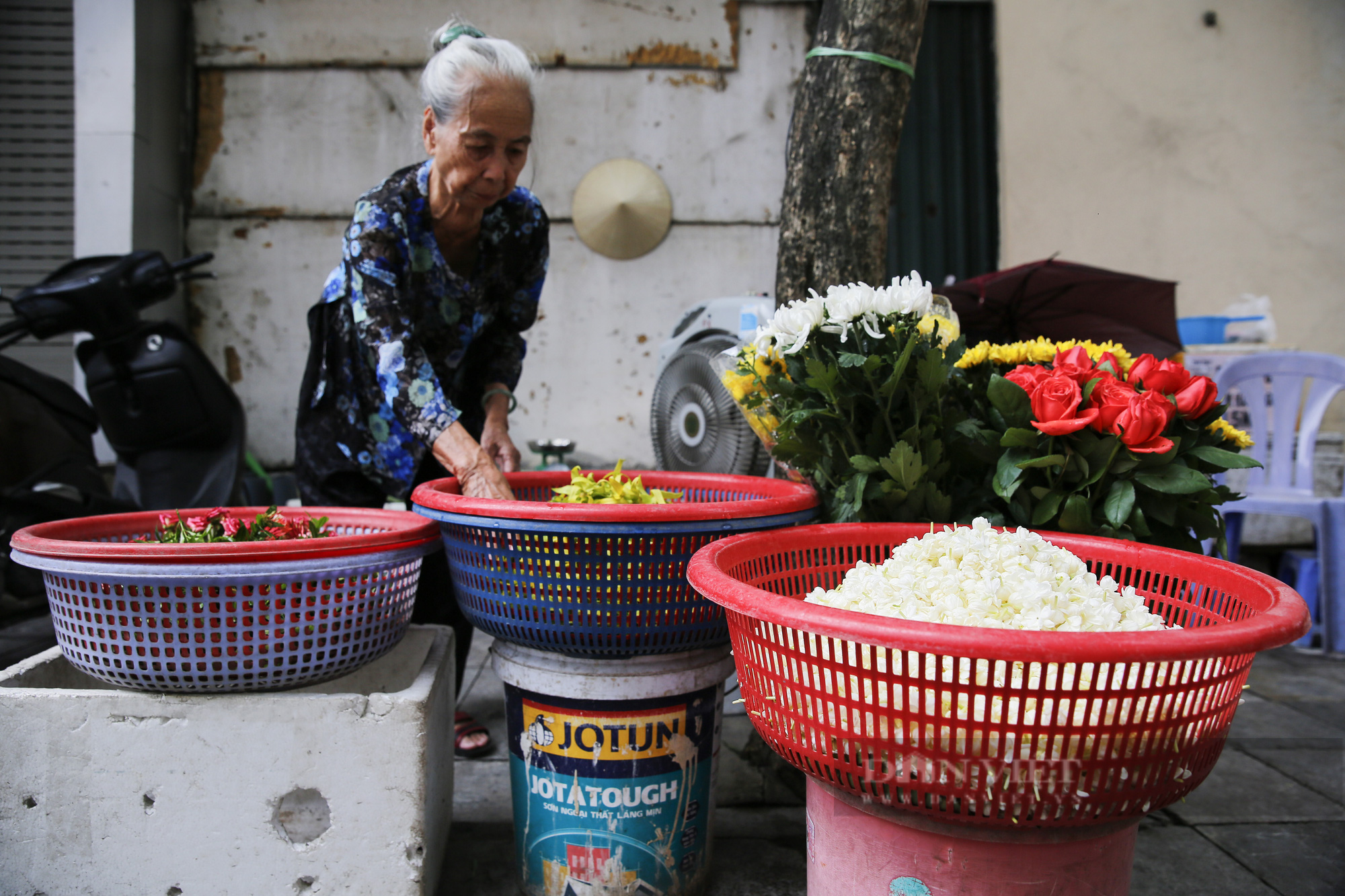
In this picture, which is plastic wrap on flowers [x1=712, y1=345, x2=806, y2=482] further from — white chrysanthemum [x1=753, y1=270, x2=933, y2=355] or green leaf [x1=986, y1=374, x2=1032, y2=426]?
green leaf [x1=986, y1=374, x2=1032, y2=426]

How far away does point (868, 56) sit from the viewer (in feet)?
6.88

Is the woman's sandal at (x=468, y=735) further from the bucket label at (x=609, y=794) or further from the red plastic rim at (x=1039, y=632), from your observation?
the red plastic rim at (x=1039, y=632)

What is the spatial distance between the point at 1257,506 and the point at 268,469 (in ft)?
18.0

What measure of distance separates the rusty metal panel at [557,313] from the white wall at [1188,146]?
1.88m

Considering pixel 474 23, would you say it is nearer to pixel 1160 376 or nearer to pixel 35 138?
pixel 35 138

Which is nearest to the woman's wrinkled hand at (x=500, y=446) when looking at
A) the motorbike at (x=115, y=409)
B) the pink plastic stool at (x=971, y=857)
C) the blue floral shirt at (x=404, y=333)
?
the blue floral shirt at (x=404, y=333)

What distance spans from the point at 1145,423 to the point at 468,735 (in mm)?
1945

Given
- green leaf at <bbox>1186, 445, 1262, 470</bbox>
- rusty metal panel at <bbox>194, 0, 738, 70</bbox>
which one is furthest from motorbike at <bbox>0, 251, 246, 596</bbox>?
green leaf at <bbox>1186, 445, 1262, 470</bbox>

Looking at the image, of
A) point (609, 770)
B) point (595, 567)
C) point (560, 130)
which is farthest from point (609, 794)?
point (560, 130)

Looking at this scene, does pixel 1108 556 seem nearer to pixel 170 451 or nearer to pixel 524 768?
pixel 524 768

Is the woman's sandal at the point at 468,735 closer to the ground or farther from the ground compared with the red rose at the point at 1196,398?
closer to the ground

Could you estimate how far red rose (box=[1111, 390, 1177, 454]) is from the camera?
1.36 m

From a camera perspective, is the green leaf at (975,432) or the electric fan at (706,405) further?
the electric fan at (706,405)

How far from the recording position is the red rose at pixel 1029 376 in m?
1.49
